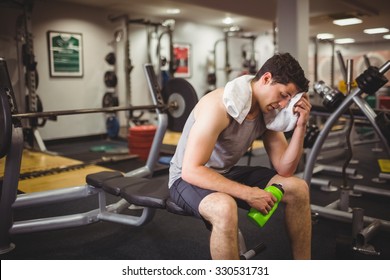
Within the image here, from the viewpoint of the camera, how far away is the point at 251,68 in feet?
26.5

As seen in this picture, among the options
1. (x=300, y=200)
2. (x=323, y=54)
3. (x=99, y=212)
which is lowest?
(x=99, y=212)

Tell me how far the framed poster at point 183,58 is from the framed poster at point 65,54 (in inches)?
81.6

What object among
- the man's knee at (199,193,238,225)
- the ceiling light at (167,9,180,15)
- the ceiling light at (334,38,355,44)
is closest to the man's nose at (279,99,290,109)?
the man's knee at (199,193,238,225)

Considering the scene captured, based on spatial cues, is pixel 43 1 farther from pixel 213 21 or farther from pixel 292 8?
pixel 292 8

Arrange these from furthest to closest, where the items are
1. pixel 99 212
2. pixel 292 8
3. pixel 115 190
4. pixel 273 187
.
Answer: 1. pixel 292 8
2. pixel 99 212
3. pixel 115 190
4. pixel 273 187

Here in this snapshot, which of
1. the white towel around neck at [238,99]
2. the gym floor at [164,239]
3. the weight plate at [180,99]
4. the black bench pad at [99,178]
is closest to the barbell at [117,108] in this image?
the weight plate at [180,99]

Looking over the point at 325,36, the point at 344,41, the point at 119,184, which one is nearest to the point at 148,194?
the point at 119,184

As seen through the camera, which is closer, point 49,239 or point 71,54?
point 49,239

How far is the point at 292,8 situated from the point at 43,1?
4.06 meters

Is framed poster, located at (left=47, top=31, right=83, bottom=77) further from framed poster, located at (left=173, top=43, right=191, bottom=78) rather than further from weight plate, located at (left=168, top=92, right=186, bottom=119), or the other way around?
weight plate, located at (left=168, top=92, right=186, bottom=119)

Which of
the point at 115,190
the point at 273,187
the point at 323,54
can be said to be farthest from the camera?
the point at 323,54

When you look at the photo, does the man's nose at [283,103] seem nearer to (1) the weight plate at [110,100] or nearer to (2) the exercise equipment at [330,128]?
(2) the exercise equipment at [330,128]

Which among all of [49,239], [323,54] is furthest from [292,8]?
[49,239]

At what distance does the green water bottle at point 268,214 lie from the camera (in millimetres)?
1378
